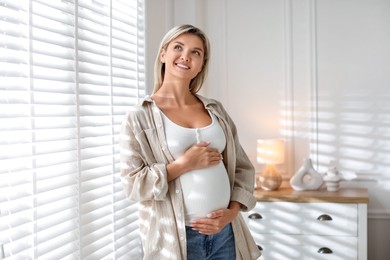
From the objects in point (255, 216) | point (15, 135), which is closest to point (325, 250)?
point (255, 216)

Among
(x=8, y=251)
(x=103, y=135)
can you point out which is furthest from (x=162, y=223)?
(x=103, y=135)

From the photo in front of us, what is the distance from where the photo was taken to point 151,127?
6.99ft

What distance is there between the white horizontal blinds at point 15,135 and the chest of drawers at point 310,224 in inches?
70.0

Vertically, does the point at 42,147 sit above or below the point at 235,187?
above

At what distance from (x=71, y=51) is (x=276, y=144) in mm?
1734

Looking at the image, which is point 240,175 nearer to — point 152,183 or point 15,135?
point 152,183

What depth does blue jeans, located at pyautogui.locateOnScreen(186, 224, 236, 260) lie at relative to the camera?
2131mm

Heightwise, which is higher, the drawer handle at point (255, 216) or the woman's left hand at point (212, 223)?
the woman's left hand at point (212, 223)

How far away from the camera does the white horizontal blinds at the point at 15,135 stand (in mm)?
2018

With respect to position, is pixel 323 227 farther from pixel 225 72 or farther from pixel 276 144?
pixel 225 72

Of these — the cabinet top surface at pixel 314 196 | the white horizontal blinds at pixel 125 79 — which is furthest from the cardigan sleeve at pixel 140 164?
the cabinet top surface at pixel 314 196

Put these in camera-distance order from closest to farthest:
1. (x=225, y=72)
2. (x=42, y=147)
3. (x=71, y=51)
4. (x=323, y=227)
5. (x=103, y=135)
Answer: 1. (x=42, y=147)
2. (x=71, y=51)
3. (x=103, y=135)
4. (x=323, y=227)
5. (x=225, y=72)

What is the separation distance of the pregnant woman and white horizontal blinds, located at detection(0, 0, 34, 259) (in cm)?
36

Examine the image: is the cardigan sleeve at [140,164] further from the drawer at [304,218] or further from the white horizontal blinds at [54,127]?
the drawer at [304,218]
